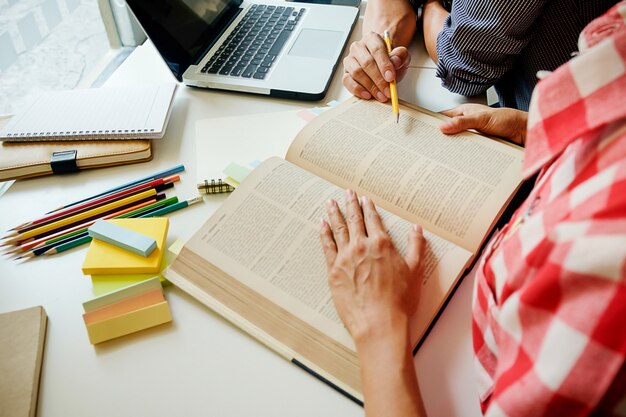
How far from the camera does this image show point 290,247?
0.58 m

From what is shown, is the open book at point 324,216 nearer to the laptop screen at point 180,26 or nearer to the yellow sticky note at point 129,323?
the yellow sticky note at point 129,323

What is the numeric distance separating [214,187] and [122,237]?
0.16m

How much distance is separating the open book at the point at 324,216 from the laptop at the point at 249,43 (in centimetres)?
21

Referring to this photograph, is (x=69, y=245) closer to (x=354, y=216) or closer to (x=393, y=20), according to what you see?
(x=354, y=216)

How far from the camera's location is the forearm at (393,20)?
3.26 feet

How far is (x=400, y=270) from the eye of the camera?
21.0 inches

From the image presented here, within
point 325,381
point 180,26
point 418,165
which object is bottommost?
point 325,381

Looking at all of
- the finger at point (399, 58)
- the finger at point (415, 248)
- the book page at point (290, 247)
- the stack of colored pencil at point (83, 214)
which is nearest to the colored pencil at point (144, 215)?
the stack of colored pencil at point (83, 214)

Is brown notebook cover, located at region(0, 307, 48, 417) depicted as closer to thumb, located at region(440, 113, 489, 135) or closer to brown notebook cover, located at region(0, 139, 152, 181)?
brown notebook cover, located at region(0, 139, 152, 181)

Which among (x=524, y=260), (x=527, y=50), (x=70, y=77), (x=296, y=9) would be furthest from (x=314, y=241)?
(x=70, y=77)

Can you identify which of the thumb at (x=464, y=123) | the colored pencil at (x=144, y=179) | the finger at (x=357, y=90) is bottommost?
the colored pencil at (x=144, y=179)

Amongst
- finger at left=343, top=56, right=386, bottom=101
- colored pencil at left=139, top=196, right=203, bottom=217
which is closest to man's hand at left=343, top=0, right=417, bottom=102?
finger at left=343, top=56, right=386, bottom=101

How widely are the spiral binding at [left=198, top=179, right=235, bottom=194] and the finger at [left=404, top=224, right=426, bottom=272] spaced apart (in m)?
0.29

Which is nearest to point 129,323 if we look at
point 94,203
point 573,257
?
point 94,203
